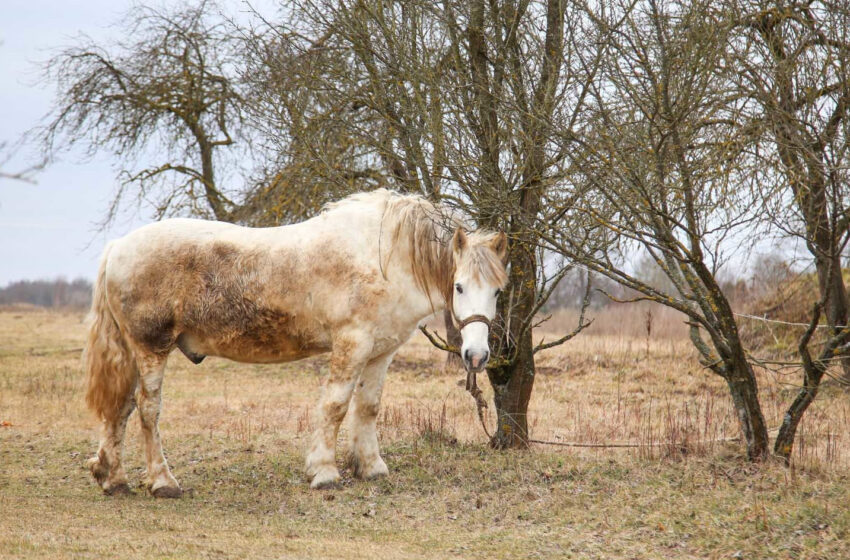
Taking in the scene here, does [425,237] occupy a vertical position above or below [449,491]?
above

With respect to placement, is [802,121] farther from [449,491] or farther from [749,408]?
[449,491]

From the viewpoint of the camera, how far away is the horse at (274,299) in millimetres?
6809

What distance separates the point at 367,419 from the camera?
726cm

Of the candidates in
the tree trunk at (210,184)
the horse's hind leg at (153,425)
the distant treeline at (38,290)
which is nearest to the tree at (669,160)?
the horse's hind leg at (153,425)

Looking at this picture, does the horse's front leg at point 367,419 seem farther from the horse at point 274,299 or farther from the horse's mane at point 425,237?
the horse's mane at point 425,237

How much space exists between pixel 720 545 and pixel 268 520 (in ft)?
10.4

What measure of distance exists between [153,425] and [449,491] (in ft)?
8.51

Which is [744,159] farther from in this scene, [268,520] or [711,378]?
[711,378]

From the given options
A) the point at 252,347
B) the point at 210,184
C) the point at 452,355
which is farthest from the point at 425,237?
the point at 210,184

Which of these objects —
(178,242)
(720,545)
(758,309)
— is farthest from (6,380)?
(758,309)

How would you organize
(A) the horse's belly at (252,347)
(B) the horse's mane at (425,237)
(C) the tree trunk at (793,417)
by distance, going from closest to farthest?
1. (C) the tree trunk at (793,417)
2. (B) the horse's mane at (425,237)
3. (A) the horse's belly at (252,347)

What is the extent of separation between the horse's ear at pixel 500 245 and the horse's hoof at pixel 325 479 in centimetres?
233

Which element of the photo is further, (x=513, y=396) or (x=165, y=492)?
(x=513, y=396)

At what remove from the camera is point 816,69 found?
6.30 m
